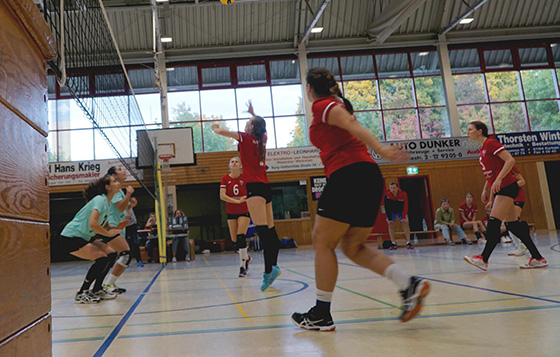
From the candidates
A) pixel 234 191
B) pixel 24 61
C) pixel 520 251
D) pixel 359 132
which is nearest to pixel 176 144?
pixel 234 191

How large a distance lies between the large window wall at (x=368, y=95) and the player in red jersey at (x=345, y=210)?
15996mm

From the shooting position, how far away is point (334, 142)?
2.63 m

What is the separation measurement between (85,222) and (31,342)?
341cm

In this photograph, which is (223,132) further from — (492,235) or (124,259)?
(492,235)

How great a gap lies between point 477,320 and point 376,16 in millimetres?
18325

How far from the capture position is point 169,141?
48.7 ft

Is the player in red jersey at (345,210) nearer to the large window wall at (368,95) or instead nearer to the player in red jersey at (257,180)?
the player in red jersey at (257,180)

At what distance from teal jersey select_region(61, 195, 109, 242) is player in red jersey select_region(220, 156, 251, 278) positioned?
6.44 ft

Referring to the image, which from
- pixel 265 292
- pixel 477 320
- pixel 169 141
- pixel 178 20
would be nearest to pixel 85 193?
pixel 265 292

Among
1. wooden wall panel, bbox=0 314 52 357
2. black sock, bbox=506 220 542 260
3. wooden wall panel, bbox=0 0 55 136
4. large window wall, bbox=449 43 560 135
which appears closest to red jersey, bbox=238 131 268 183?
black sock, bbox=506 220 542 260

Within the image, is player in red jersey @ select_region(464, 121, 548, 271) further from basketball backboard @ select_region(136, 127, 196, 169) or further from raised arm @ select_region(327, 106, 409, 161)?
basketball backboard @ select_region(136, 127, 196, 169)

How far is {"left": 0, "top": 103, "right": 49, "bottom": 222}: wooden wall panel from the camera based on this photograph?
1.28m

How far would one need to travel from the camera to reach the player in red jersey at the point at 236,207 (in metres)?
6.26

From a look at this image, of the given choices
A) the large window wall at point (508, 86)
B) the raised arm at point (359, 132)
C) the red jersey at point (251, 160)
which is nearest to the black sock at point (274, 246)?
the red jersey at point (251, 160)
